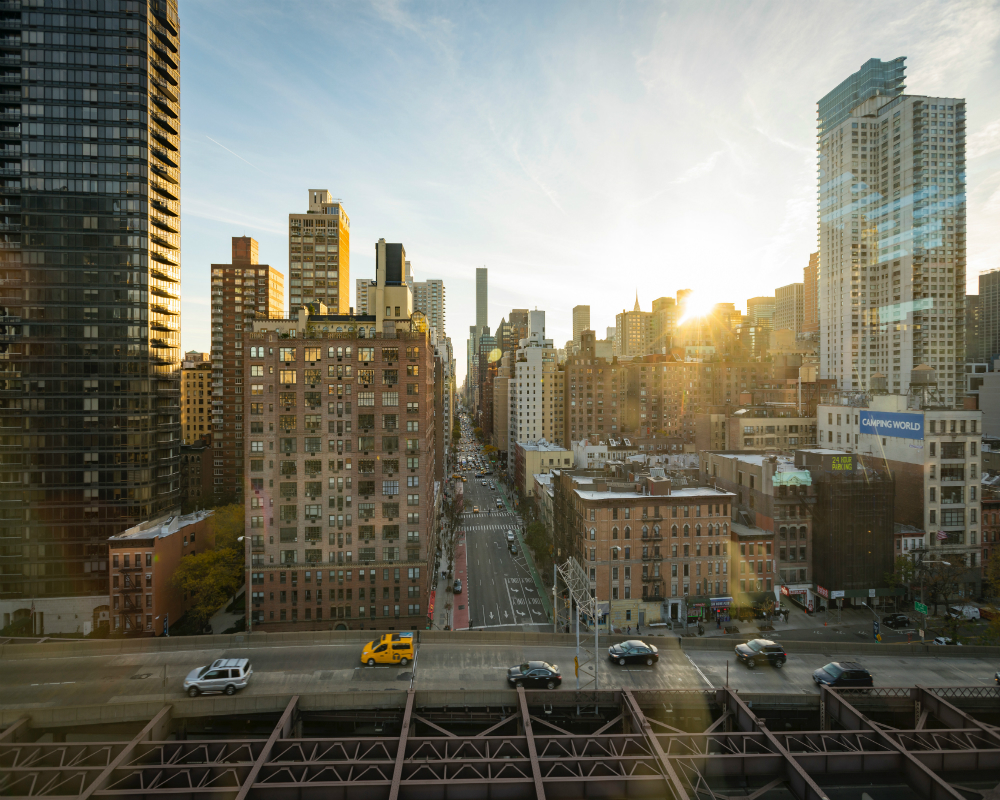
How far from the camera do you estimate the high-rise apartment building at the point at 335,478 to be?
63.8 m

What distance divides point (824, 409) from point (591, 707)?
3250 inches

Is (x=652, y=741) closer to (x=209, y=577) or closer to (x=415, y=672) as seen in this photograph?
(x=415, y=672)

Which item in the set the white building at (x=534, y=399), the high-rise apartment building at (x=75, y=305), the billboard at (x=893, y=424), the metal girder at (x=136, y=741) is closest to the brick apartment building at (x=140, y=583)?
the high-rise apartment building at (x=75, y=305)

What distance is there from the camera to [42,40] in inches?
2913

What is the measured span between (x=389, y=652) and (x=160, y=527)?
46.8 m

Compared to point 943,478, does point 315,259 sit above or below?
above

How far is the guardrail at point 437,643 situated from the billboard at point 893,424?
1459 inches

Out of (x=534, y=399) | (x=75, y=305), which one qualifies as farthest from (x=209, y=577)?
(x=534, y=399)

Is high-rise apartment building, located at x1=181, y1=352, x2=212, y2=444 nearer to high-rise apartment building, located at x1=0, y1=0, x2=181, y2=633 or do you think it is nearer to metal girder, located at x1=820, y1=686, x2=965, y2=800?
high-rise apartment building, located at x1=0, y1=0, x2=181, y2=633

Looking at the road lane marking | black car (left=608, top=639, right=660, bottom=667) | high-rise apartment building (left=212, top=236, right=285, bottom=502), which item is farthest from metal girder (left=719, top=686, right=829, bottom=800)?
high-rise apartment building (left=212, top=236, right=285, bottom=502)

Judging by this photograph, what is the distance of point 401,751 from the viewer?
31219 mm

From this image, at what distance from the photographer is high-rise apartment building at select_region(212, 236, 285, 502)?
117 meters

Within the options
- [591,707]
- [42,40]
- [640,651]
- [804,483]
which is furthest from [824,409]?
[42,40]

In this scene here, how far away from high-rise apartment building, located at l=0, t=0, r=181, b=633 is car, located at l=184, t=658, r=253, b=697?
46.1 metres
